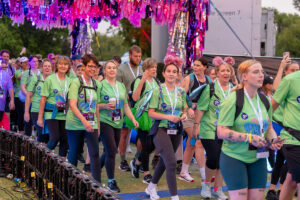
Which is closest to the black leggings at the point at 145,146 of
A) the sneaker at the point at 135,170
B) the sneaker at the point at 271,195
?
the sneaker at the point at 135,170

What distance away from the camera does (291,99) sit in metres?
5.00

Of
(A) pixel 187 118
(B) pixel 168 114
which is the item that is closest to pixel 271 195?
(A) pixel 187 118

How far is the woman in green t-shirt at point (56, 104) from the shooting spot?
25.8ft

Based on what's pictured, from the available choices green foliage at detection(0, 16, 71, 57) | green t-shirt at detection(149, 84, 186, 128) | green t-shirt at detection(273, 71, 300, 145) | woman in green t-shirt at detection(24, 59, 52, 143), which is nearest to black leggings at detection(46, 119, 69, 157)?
woman in green t-shirt at detection(24, 59, 52, 143)

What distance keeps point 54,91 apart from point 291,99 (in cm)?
415

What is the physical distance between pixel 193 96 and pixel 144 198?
1603 millimetres

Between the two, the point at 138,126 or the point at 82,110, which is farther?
the point at 138,126

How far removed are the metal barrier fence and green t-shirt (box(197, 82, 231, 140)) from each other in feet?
6.69

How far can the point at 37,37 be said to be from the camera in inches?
1965

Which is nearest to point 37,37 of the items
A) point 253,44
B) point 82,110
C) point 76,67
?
point 253,44

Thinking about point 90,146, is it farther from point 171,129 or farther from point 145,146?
point 145,146

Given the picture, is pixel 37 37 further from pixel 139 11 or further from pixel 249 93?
pixel 249 93

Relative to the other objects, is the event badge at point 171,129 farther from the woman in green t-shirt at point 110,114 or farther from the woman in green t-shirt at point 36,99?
the woman in green t-shirt at point 36,99

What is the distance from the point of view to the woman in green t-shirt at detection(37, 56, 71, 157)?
25.8ft
